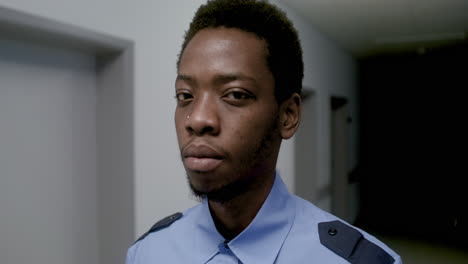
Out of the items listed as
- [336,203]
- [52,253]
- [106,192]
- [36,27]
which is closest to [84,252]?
[52,253]

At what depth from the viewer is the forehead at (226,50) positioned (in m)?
0.65

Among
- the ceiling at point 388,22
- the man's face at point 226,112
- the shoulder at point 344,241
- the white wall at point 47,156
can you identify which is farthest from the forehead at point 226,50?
the ceiling at point 388,22

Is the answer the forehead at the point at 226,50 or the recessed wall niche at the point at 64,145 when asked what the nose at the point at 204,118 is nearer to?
the forehead at the point at 226,50

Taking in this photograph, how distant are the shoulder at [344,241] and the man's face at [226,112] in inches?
7.1

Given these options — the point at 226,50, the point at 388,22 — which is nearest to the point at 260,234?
the point at 226,50

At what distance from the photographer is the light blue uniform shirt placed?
701 millimetres

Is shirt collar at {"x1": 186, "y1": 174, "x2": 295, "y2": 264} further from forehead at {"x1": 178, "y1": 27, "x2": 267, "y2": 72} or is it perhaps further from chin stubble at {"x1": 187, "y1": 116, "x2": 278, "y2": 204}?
forehead at {"x1": 178, "y1": 27, "x2": 267, "y2": 72}

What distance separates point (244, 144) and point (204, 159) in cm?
8

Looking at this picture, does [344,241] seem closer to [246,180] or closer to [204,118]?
[246,180]

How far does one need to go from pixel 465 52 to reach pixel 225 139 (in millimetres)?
5307

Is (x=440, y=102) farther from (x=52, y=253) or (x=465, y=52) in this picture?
(x=52, y=253)

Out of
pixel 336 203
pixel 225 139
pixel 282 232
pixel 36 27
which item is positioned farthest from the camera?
pixel 336 203

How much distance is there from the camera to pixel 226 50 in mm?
652

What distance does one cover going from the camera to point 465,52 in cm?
474
